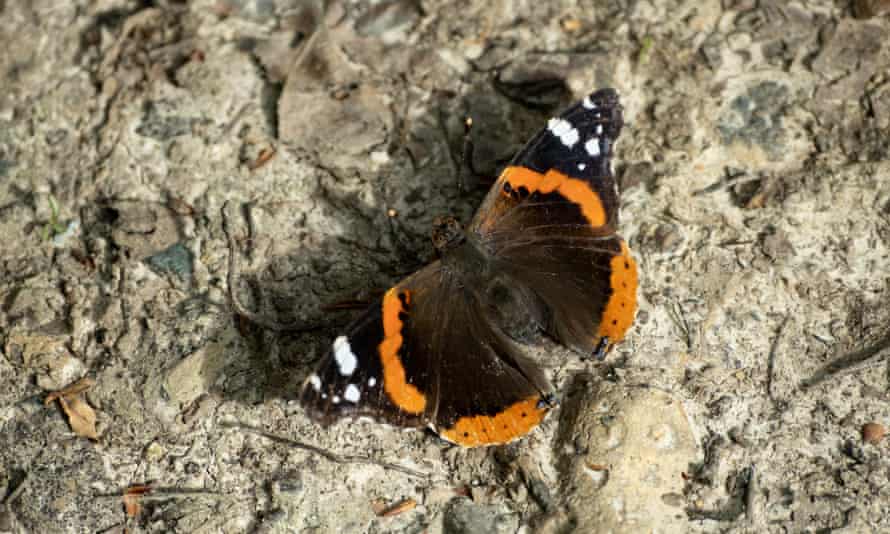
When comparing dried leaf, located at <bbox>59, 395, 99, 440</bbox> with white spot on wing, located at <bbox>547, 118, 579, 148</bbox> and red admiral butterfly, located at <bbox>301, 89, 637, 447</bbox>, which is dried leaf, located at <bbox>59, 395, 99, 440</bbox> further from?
white spot on wing, located at <bbox>547, 118, 579, 148</bbox>

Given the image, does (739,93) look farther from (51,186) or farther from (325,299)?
(51,186)

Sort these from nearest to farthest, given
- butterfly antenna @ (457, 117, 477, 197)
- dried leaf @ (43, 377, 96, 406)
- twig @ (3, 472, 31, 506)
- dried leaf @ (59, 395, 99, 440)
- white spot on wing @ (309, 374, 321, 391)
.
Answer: white spot on wing @ (309, 374, 321, 391) < twig @ (3, 472, 31, 506) < dried leaf @ (59, 395, 99, 440) < dried leaf @ (43, 377, 96, 406) < butterfly antenna @ (457, 117, 477, 197)

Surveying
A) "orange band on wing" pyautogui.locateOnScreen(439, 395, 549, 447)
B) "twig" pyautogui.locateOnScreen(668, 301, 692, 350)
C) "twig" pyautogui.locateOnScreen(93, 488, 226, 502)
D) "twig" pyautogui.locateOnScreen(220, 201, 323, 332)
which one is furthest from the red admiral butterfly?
"twig" pyautogui.locateOnScreen(93, 488, 226, 502)

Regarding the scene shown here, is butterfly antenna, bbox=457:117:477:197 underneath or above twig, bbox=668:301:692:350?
above

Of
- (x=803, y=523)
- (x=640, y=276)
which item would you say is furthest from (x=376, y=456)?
(x=803, y=523)

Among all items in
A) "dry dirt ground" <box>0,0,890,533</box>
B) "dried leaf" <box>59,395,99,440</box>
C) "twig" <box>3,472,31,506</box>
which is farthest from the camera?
"dried leaf" <box>59,395,99,440</box>

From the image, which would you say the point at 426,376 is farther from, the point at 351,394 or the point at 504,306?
the point at 504,306

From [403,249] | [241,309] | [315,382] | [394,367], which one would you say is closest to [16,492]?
[241,309]
